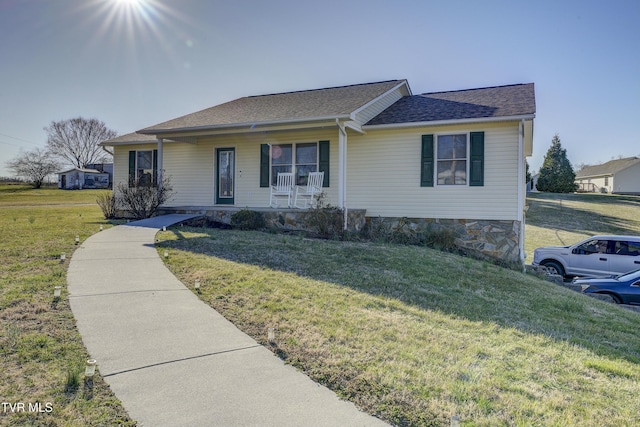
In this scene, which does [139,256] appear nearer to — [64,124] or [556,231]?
[556,231]

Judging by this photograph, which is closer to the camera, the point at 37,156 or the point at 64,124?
the point at 37,156

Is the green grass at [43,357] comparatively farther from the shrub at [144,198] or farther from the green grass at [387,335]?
the shrub at [144,198]

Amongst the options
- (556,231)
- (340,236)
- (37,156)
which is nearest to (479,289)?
(340,236)

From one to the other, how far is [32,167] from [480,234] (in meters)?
57.7

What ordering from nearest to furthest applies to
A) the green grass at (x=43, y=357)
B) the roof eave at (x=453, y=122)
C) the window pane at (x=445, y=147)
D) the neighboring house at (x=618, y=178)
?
the green grass at (x=43, y=357)
the roof eave at (x=453, y=122)
the window pane at (x=445, y=147)
the neighboring house at (x=618, y=178)

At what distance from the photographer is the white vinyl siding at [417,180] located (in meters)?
10.5

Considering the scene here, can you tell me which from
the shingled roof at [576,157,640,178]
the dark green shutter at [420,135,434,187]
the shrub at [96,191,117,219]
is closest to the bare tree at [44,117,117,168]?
the shrub at [96,191,117,219]

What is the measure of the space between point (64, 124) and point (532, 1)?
63.4 metres

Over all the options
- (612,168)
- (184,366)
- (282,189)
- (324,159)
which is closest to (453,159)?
(324,159)

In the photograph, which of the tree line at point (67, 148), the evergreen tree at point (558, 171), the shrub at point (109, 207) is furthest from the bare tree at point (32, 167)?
the evergreen tree at point (558, 171)

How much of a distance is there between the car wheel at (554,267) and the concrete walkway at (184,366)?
10.7 meters

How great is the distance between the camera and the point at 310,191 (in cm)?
1212

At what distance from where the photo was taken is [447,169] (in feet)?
36.8

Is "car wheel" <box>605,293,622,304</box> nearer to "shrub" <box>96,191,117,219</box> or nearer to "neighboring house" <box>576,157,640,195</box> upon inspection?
"shrub" <box>96,191,117,219</box>
